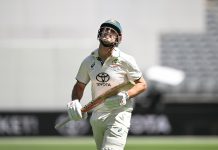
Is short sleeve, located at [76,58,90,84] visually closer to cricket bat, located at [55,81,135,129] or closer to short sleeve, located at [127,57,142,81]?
cricket bat, located at [55,81,135,129]

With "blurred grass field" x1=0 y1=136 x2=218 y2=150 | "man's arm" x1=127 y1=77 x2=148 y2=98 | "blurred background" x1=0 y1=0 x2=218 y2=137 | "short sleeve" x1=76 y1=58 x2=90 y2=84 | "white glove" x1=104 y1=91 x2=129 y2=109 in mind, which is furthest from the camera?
"blurred background" x1=0 y1=0 x2=218 y2=137

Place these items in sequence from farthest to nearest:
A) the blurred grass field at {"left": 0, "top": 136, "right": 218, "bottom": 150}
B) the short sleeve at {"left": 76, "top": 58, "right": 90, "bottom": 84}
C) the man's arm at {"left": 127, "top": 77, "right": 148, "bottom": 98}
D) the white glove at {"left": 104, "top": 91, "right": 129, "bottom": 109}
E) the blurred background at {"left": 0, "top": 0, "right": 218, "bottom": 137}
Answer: the blurred background at {"left": 0, "top": 0, "right": 218, "bottom": 137}, the blurred grass field at {"left": 0, "top": 136, "right": 218, "bottom": 150}, the short sleeve at {"left": 76, "top": 58, "right": 90, "bottom": 84}, the man's arm at {"left": 127, "top": 77, "right": 148, "bottom": 98}, the white glove at {"left": 104, "top": 91, "right": 129, "bottom": 109}

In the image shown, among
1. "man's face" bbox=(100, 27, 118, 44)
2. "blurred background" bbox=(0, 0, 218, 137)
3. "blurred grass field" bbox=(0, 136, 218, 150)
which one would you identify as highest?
"man's face" bbox=(100, 27, 118, 44)

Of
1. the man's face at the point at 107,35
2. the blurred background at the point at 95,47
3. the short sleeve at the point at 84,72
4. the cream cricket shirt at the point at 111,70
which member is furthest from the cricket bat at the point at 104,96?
the blurred background at the point at 95,47

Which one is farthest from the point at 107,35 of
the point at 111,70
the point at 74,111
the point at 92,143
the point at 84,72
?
the point at 92,143

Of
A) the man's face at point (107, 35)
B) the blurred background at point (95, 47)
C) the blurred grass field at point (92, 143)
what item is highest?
the man's face at point (107, 35)

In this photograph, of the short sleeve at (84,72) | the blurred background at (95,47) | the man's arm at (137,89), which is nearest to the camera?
the man's arm at (137,89)

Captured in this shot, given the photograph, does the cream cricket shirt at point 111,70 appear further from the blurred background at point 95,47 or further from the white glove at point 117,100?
the blurred background at point 95,47

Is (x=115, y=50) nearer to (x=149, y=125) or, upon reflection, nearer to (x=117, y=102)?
(x=117, y=102)

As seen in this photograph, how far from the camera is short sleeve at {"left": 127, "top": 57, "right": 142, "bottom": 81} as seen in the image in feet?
18.4

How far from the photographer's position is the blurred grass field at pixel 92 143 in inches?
469

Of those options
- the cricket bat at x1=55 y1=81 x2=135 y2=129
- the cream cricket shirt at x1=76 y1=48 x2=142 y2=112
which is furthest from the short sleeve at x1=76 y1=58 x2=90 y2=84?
the cricket bat at x1=55 y1=81 x2=135 y2=129

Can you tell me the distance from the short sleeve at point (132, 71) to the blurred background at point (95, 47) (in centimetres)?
890

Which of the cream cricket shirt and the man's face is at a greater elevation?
the man's face
